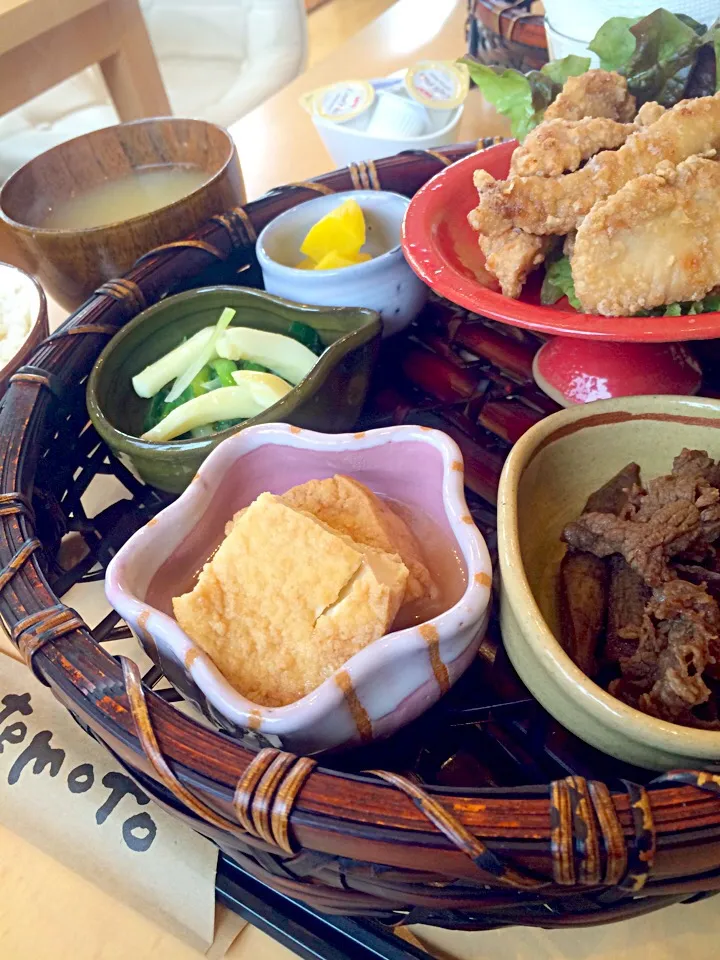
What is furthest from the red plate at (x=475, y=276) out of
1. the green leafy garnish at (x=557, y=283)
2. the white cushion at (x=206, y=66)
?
the white cushion at (x=206, y=66)

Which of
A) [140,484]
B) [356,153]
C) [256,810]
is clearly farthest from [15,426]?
[356,153]

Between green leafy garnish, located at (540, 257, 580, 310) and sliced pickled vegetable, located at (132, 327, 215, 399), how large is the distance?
473mm

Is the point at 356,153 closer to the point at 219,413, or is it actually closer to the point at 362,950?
the point at 219,413

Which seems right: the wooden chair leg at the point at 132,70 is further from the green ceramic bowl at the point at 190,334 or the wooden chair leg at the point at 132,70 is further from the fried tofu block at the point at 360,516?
the fried tofu block at the point at 360,516

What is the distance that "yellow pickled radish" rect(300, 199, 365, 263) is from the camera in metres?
1.12

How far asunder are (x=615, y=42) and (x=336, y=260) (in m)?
0.56

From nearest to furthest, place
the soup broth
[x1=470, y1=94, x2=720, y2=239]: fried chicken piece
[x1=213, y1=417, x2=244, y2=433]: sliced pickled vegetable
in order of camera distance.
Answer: [x1=470, y1=94, x2=720, y2=239]: fried chicken piece → [x1=213, y1=417, x2=244, y2=433]: sliced pickled vegetable → the soup broth

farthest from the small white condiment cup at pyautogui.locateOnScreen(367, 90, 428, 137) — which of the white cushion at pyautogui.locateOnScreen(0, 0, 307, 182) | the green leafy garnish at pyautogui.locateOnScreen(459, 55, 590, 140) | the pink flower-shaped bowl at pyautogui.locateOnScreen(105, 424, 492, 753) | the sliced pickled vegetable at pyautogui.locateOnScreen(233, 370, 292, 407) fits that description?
the white cushion at pyautogui.locateOnScreen(0, 0, 307, 182)

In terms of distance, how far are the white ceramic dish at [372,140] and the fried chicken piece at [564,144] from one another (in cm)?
59

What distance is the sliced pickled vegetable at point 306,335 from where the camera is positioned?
1.03m

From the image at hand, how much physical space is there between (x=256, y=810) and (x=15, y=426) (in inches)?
23.6

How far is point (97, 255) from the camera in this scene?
3.94 feet

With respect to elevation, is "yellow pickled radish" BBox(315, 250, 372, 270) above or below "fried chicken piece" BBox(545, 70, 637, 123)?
below

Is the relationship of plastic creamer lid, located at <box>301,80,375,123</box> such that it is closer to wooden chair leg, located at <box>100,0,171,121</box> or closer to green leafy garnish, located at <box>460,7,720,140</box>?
green leafy garnish, located at <box>460,7,720,140</box>
